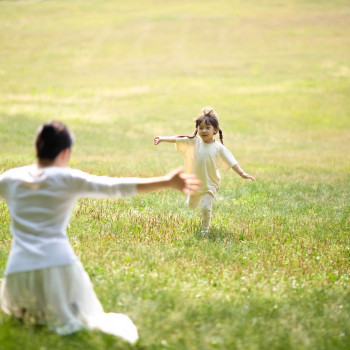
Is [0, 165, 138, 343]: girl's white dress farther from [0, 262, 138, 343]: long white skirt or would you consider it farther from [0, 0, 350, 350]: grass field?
[0, 0, 350, 350]: grass field

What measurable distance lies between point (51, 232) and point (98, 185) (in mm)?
545

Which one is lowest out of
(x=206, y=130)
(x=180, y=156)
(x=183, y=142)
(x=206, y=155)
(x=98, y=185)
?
(x=180, y=156)

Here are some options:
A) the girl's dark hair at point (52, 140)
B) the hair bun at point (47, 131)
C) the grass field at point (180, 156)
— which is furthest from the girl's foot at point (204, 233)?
the hair bun at point (47, 131)

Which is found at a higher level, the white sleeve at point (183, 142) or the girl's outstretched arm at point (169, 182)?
the girl's outstretched arm at point (169, 182)

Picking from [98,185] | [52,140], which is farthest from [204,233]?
[52,140]

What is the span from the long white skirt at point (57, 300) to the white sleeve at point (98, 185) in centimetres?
62

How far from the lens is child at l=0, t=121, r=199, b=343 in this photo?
4.08m

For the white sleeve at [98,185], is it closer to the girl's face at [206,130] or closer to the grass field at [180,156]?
the grass field at [180,156]

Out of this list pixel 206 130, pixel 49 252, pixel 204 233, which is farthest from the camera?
pixel 206 130

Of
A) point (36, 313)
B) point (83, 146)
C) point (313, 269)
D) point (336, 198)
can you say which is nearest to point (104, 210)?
point (313, 269)

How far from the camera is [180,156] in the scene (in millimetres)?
21406

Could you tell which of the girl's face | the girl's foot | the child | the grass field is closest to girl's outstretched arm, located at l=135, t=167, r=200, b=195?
the child

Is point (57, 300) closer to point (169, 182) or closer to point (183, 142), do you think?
point (169, 182)

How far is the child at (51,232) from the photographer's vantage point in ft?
13.4
